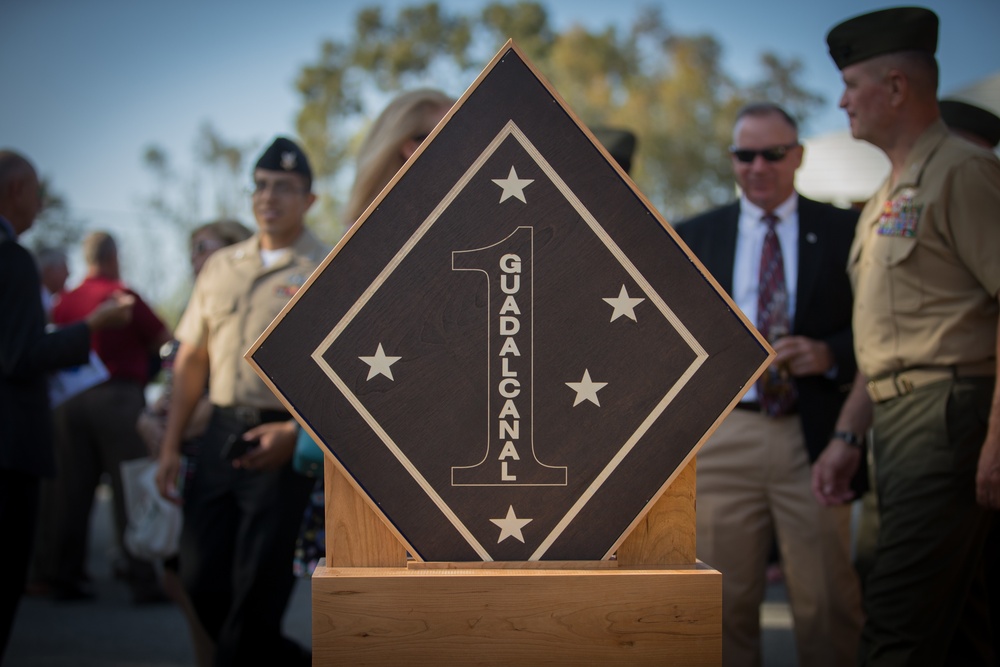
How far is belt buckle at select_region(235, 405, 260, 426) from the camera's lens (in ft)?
12.9

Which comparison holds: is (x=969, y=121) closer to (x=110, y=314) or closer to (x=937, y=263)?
(x=937, y=263)

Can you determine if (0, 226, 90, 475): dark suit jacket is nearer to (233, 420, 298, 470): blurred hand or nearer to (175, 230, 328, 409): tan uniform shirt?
(175, 230, 328, 409): tan uniform shirt

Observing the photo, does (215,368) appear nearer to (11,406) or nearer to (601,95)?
(11,406)

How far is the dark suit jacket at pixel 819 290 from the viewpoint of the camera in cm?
369

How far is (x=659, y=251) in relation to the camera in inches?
79.0

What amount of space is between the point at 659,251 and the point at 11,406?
299 centimetres

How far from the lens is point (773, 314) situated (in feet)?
12.4

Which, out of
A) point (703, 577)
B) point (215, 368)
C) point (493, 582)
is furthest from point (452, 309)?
point (215, 368)

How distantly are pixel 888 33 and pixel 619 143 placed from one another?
2.15 meters

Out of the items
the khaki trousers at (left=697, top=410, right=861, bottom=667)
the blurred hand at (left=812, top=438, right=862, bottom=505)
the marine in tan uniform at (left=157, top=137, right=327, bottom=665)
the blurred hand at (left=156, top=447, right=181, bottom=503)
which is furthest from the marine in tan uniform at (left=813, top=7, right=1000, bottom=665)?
the blurred hand at (left=156, top=447, right=181, bottom=503)

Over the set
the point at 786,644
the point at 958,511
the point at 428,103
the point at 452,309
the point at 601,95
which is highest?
the point at 601,95

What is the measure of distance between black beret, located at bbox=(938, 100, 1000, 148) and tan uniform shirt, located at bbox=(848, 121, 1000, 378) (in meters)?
1.52

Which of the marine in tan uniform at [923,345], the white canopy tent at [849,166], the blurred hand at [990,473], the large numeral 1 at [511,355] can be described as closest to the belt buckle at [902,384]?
the marine in tan uniform at [923,345]

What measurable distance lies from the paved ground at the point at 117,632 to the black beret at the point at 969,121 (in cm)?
256
